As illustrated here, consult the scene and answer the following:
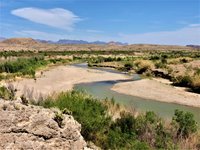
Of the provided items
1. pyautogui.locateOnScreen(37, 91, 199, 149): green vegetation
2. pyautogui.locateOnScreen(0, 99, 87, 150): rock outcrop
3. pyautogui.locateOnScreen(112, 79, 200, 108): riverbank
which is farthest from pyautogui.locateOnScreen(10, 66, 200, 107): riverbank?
pyautogui.locateOnScreen(0, 99, 87, 150): rock outcrop

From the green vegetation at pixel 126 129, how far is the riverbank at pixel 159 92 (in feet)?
48.6

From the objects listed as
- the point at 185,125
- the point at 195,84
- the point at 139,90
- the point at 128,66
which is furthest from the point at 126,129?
the point at 128,66

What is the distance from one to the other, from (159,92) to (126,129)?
68.9 ft

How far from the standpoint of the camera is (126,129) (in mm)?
13234

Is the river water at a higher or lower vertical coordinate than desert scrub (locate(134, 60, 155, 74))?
higher

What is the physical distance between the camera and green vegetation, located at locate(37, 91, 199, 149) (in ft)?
38.0

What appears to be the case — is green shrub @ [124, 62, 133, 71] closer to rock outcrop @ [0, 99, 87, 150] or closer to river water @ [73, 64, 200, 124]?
river water @ [73, 64, 200, 124]

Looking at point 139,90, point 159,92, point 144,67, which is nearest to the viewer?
point 159,92

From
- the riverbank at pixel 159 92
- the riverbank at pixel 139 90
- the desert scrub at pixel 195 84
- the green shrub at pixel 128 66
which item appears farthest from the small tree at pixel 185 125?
the green shrub at pixel 128 66

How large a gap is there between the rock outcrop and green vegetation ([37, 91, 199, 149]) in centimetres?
282

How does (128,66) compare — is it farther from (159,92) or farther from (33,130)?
(33,130)

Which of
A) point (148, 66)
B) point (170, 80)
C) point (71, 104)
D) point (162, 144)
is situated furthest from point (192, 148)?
point (148, 66)

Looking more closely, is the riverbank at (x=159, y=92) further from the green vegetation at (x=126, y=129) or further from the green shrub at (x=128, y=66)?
the green shrub at (x=128, y=66)

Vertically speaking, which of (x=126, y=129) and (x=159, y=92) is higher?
(x=126, y=129)
